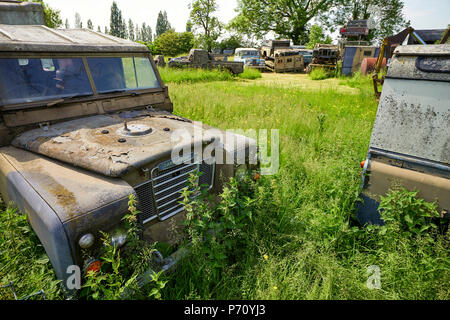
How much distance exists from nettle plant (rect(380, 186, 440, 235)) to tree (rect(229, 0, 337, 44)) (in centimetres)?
3760

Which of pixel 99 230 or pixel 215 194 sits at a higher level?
pixel 99 230

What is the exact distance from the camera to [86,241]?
175 centimetres

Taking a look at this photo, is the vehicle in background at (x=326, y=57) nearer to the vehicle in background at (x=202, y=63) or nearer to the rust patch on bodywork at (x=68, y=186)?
the vehicle in background at (x=202, y=63)

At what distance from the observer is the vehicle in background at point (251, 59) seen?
22.8m

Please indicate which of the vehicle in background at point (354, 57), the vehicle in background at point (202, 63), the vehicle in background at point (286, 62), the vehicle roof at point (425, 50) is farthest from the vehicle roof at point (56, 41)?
the vehicle in background at point (286, 62)

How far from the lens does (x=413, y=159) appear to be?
2.71m

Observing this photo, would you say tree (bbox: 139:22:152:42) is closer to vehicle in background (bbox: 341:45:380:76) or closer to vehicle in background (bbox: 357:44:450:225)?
vehicle in background (bbox: 341:45:380:76)

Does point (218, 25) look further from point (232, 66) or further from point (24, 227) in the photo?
point (24, 227)

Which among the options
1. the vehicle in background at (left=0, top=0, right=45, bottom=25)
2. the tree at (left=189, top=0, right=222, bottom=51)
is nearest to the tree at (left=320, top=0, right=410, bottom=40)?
the tree at (left=189, top=0, right=222, bottom=51)

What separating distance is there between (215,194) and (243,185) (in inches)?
13.4

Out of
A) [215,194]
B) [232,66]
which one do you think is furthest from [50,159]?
[232,66]

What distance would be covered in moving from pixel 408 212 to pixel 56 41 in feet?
14.6

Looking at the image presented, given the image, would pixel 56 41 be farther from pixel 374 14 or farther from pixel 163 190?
pixel 374 14
